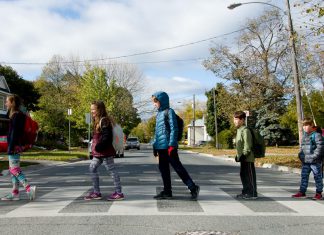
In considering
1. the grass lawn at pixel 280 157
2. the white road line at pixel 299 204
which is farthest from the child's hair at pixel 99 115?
the grass lawn at pixel 280 157

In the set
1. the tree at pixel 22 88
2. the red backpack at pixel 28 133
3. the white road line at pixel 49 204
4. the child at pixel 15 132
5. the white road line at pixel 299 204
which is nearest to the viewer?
the white road line at pixel 49 204

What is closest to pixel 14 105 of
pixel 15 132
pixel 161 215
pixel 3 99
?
pixel 15 132

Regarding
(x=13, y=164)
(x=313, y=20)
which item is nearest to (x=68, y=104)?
(x=313, y=20)

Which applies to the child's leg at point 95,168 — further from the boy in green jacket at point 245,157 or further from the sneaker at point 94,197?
the boy in green jacket at point 245,157

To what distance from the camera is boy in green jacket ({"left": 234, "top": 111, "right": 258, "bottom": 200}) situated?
8.17 metres

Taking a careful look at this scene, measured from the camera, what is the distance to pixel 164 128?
7805mm

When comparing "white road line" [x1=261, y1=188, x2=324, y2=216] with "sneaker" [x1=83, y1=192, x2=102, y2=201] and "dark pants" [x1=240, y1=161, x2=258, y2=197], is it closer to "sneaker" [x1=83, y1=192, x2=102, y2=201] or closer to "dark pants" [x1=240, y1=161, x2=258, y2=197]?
"dark pants" [x1=240, y1=161, x2=258, y2=197]

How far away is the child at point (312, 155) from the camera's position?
28.1 feet

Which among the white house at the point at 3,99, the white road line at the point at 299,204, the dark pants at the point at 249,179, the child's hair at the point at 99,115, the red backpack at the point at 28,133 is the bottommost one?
the white road line at the point at 299,204

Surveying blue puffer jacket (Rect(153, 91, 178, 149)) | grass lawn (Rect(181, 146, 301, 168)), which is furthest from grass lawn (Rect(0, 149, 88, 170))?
blue puffer jacket (Rect(153, 91, 178, 149))

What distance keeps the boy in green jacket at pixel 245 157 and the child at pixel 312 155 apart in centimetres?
112

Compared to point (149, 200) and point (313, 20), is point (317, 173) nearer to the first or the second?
point (149, 200)

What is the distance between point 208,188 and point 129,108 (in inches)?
2072

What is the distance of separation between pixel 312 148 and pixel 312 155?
0.15 metres
